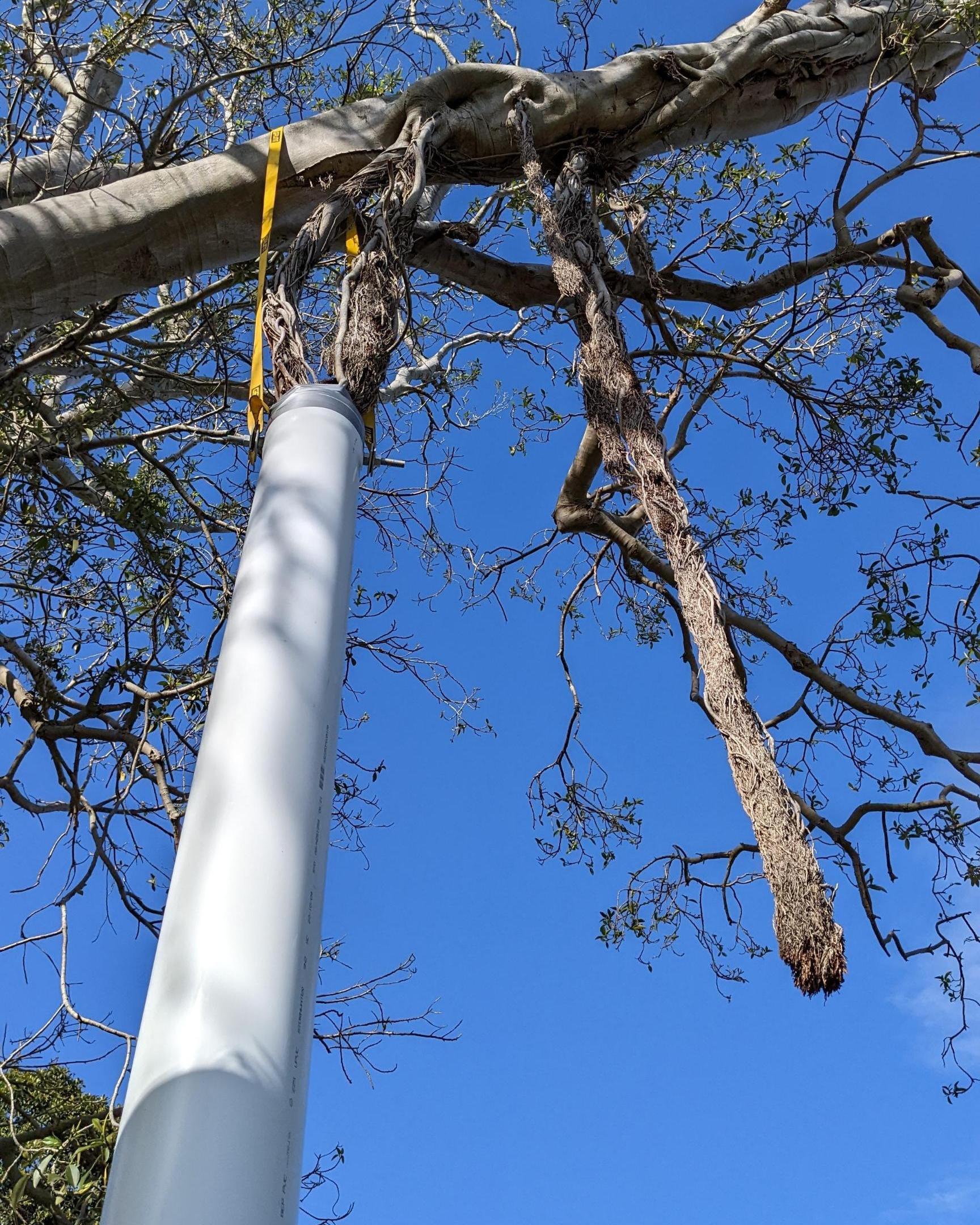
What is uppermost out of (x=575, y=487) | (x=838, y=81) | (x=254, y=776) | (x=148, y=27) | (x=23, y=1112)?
(x=148, y=27)

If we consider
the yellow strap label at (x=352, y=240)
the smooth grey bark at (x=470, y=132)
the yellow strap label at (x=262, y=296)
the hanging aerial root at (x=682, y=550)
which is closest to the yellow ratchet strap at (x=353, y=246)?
the yellow strap label at (x=352, y=240)

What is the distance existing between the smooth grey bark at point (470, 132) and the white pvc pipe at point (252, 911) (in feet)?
4.59

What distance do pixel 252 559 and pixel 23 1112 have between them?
13.4 ft

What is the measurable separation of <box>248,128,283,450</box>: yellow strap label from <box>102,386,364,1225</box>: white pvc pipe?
421 millimetres

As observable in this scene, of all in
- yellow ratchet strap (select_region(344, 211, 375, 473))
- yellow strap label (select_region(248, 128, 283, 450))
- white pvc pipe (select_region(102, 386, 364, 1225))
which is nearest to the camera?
white pvc pipe (select_region(102, 386, 364, 1225))

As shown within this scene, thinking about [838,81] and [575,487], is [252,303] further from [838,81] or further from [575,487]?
[838,81]

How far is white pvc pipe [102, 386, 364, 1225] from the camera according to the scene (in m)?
1.32

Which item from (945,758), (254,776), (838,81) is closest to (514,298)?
(838,81)

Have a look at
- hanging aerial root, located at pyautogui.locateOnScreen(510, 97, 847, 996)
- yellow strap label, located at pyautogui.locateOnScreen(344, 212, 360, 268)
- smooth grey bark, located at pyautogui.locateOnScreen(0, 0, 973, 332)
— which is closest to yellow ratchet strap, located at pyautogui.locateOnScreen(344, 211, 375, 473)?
yellow strap label, located at pyautogui.locateOnScreen(344, 212, 360, 268)

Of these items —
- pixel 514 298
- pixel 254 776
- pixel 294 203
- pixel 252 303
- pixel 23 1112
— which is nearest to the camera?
pixel 254 776

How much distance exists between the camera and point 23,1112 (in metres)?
4.88

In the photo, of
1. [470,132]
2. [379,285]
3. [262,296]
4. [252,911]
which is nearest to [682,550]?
[379,285]

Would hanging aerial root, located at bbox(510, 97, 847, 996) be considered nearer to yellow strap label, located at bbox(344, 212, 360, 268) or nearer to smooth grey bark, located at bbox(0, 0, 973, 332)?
smooth grey bark, located at bbox(0, 0, 973, 332)

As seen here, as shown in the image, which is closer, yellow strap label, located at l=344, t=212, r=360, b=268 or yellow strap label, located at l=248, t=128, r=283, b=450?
yellow strap label, located at l=248, t=128, r=283, b=450
